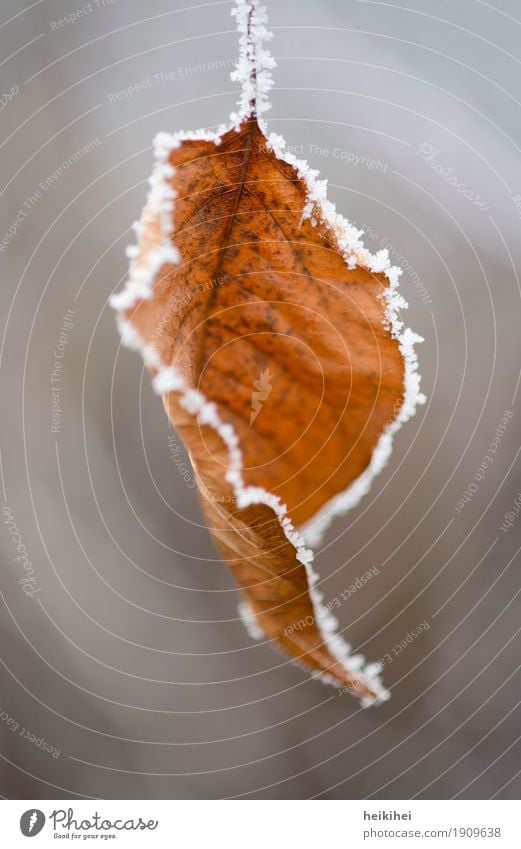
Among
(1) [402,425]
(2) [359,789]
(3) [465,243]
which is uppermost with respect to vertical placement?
(3) [465,243]

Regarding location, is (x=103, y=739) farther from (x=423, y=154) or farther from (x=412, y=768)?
(x=423, y=154)

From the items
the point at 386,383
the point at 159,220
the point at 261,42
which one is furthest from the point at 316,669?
the point at 261,42
